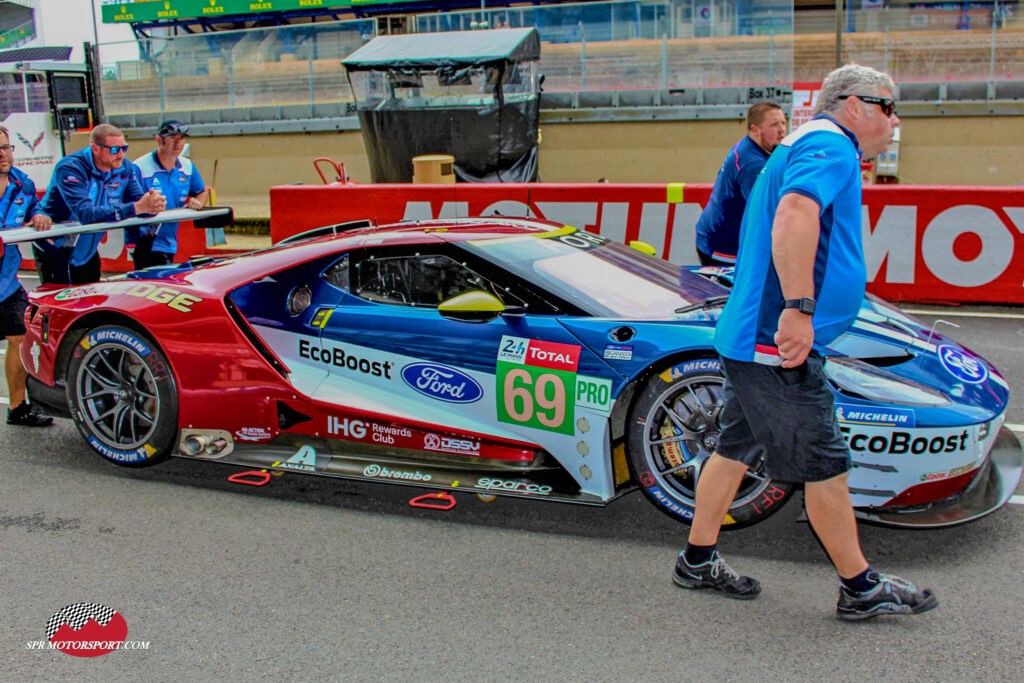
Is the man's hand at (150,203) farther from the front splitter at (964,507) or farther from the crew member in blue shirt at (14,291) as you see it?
the front splitter at (964,507)

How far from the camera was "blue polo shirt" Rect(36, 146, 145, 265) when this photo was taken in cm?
594

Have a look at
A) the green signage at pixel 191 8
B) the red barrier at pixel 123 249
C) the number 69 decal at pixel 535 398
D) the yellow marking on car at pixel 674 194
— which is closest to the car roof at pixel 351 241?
the number 69 decal at pixel 535 398

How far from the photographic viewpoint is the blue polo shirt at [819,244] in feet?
9.32

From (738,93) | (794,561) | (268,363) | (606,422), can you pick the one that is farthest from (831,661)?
(738,93)

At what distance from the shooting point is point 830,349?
154 inches

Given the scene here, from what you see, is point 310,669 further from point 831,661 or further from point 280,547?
point 831,661

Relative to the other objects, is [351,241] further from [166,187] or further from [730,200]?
[166,187]

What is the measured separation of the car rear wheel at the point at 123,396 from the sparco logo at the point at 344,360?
698 mm

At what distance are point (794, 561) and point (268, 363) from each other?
2391 mm

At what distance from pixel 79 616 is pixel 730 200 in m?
4.14

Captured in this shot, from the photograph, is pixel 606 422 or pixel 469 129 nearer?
pixel 606 422

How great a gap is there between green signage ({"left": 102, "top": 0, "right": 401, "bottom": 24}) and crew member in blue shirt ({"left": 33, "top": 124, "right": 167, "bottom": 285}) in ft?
88.3

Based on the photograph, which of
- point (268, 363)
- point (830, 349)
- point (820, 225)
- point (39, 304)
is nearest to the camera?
point (820, 225)

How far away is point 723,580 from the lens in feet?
10.9
